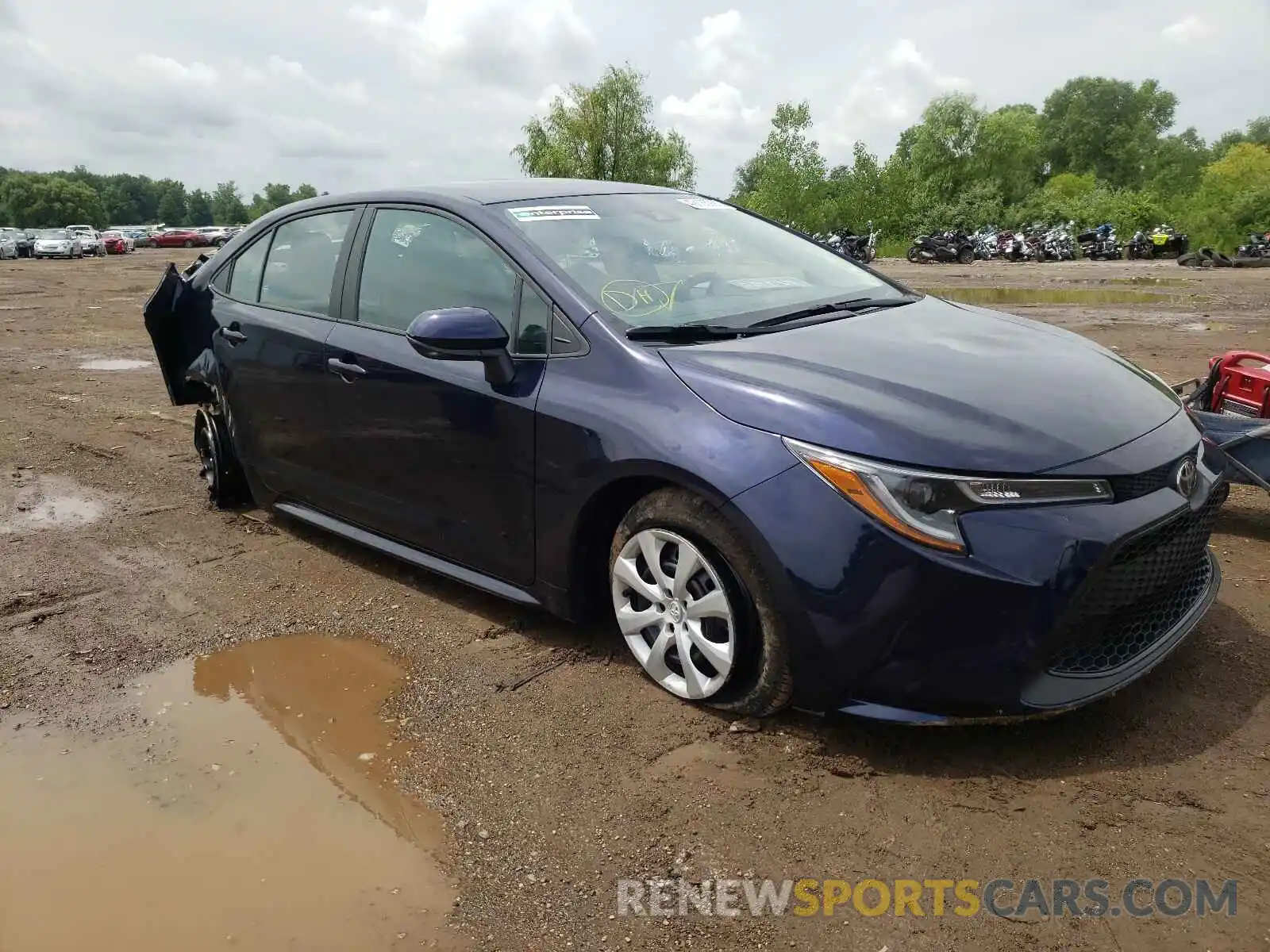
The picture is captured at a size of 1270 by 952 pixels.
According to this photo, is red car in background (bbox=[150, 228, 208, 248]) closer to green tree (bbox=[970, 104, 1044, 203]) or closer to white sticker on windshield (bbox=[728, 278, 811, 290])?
green tree (bbox=[970, 104, 1044, 203])

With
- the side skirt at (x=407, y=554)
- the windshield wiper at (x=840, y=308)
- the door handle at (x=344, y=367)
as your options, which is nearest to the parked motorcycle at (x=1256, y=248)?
the windshield wiper at (x=840, y=308)

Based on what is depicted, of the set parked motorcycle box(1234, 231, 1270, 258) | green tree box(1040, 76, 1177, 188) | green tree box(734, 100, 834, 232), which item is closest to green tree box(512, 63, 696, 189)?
green tree box(734, 100, 834, 232)

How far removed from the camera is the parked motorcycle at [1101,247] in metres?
38.5

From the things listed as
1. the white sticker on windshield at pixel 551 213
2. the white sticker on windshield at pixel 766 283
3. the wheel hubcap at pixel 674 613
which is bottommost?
the wheel hubcap at pixel 674 613

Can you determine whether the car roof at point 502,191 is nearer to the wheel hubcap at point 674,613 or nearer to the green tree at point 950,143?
the wheel hubcap at point 674,613

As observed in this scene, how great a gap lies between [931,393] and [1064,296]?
19099 mm

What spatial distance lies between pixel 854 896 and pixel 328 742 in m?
1.68

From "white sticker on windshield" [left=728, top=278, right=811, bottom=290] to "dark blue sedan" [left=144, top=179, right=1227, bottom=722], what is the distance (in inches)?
0.6

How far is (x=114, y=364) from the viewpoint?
442 inches

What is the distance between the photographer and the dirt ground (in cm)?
227

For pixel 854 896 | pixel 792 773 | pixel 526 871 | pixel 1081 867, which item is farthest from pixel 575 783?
pixel 1081 867

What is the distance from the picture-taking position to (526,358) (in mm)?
3373

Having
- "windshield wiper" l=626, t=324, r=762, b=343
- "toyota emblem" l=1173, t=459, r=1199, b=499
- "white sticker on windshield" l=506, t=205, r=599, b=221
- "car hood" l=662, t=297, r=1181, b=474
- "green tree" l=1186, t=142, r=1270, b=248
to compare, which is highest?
"green tree" l=1186, t=142, r=1270, b=248

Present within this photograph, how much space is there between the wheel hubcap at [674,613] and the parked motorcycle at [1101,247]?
1596 inches
